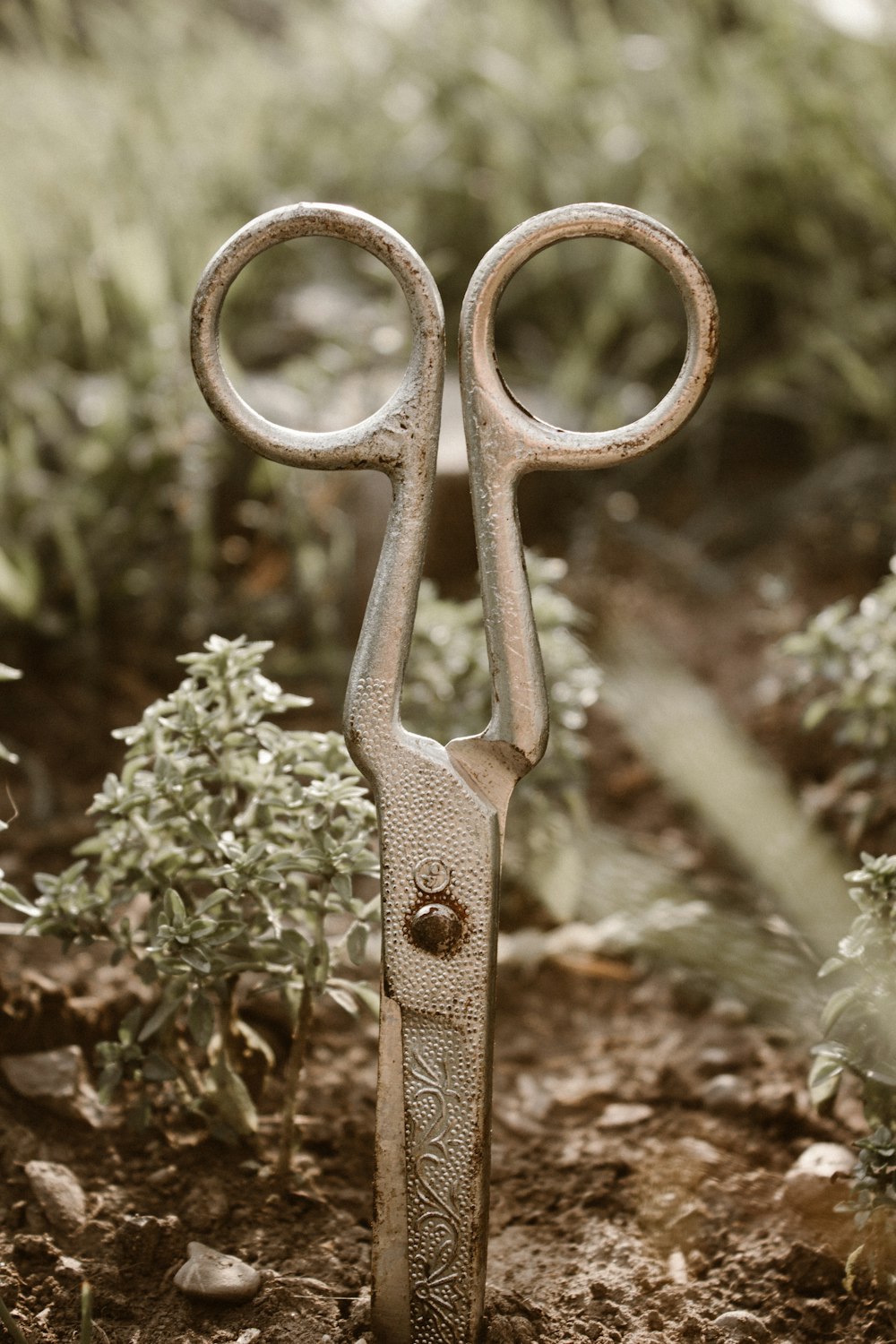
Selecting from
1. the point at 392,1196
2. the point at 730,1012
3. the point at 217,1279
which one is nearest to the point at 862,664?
the point at 730,1012

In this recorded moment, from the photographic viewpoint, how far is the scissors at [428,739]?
0.83 meters

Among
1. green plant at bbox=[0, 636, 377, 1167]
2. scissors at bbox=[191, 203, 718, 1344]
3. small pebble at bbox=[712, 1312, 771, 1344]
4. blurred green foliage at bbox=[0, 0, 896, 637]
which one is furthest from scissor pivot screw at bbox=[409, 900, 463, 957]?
blurred green foliage at bbox=[0, 0, 896, 637]

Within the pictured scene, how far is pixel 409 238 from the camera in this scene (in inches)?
85.1

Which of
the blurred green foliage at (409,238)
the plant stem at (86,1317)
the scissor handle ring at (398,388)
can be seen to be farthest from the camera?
the blurred green foliage at (409,238)

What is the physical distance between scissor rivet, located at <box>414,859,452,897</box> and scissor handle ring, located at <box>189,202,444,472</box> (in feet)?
0.92

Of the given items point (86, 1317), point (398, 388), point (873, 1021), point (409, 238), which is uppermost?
point (409, 238)

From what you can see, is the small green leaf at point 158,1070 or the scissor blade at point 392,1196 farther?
the small green leaf at point 158,1070

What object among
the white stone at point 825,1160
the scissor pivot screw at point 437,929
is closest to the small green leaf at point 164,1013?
the scissor pivot screw at point 437,929

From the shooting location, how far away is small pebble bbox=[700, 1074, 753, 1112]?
1.14 m

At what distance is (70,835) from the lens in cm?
149

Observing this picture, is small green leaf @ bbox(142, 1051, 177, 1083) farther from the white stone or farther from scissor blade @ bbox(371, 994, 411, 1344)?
the white stone

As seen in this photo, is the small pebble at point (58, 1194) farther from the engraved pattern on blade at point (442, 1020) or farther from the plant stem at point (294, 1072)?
the engraved pattern on blade at point (442, 1020)

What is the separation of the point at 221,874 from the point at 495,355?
0.42 m

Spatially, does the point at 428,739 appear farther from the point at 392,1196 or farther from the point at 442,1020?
the point at 392,1196
